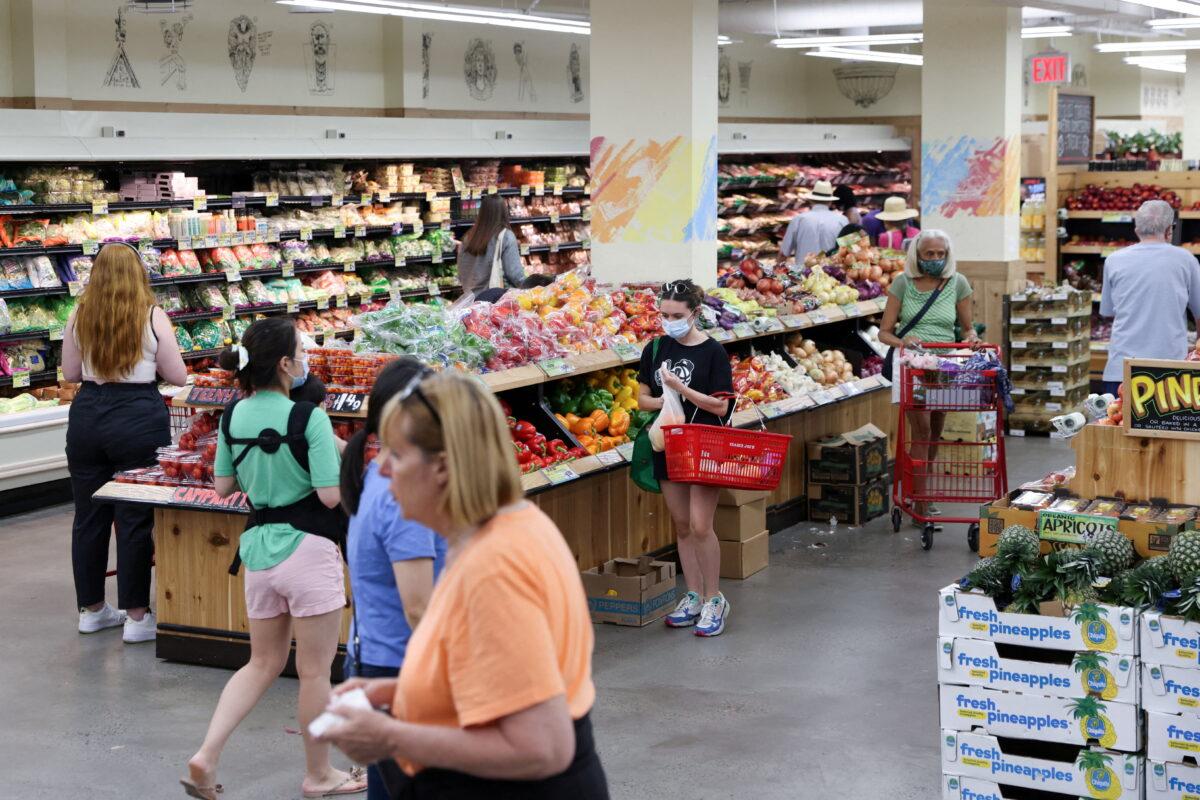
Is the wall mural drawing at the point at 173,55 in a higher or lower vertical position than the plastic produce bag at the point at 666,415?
higher

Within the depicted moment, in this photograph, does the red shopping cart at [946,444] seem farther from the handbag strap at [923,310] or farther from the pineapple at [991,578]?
the pineapple at [991,578]

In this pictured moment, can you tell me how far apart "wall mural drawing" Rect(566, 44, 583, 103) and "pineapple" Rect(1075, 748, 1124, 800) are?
13.6m

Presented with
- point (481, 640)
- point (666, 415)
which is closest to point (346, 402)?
point (666, 415)

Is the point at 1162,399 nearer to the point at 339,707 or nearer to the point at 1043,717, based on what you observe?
the point at 1043,717

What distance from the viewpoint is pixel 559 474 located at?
6516mm

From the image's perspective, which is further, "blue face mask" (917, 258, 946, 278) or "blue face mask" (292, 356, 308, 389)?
"blue face mask" (917, 258, 946, 278)

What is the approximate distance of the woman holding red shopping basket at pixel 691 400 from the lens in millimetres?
6250

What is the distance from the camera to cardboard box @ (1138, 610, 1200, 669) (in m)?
4.06

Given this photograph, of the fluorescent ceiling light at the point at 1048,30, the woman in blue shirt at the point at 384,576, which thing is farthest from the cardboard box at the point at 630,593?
the fluorescent ceiling light at the point at 1048,30

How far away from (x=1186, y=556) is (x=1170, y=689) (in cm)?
37

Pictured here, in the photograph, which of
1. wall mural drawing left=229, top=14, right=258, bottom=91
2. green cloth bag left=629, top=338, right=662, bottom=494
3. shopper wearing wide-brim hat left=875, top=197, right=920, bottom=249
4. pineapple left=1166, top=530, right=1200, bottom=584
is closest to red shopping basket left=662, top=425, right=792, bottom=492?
green cloth bag left=629, top=338, right=662, bottom=494

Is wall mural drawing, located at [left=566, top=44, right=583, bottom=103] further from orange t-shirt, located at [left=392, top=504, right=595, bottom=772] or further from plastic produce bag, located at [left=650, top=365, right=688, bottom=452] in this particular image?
orange t-shirt, located at [left=392, top=504, right=595, bottom=772]

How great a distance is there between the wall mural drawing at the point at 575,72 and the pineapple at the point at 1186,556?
13.5 meters

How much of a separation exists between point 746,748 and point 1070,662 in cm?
128
